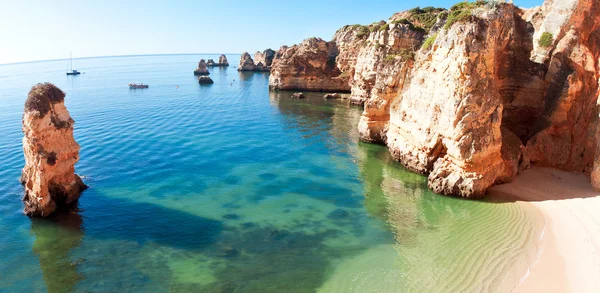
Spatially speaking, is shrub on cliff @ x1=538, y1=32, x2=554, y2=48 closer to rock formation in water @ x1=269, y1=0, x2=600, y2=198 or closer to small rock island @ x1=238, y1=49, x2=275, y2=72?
rock formation in water @ x1=269, y1=0, x2=600, y2=198

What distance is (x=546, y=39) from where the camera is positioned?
105 feet

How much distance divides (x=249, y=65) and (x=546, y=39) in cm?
12575

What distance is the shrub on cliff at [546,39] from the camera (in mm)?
31609

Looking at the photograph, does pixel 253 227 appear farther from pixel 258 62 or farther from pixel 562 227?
pixel 258 62

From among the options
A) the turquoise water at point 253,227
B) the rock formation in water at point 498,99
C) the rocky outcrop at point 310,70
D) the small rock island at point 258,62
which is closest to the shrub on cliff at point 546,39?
the rock formation in water at point 498,99

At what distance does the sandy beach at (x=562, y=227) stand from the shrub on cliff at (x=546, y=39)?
1142cm

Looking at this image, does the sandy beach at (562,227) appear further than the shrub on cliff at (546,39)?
No

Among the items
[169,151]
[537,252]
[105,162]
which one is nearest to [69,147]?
[105,162]

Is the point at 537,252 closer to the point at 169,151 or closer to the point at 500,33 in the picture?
the point at 500,33

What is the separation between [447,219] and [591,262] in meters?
7.29

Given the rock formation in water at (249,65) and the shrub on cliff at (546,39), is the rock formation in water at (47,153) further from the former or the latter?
the rock formation in water at (249,65)

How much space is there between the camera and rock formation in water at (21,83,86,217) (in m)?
23.1

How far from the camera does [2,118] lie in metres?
54.1

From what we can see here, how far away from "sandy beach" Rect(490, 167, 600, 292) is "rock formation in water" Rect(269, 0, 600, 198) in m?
1.28
